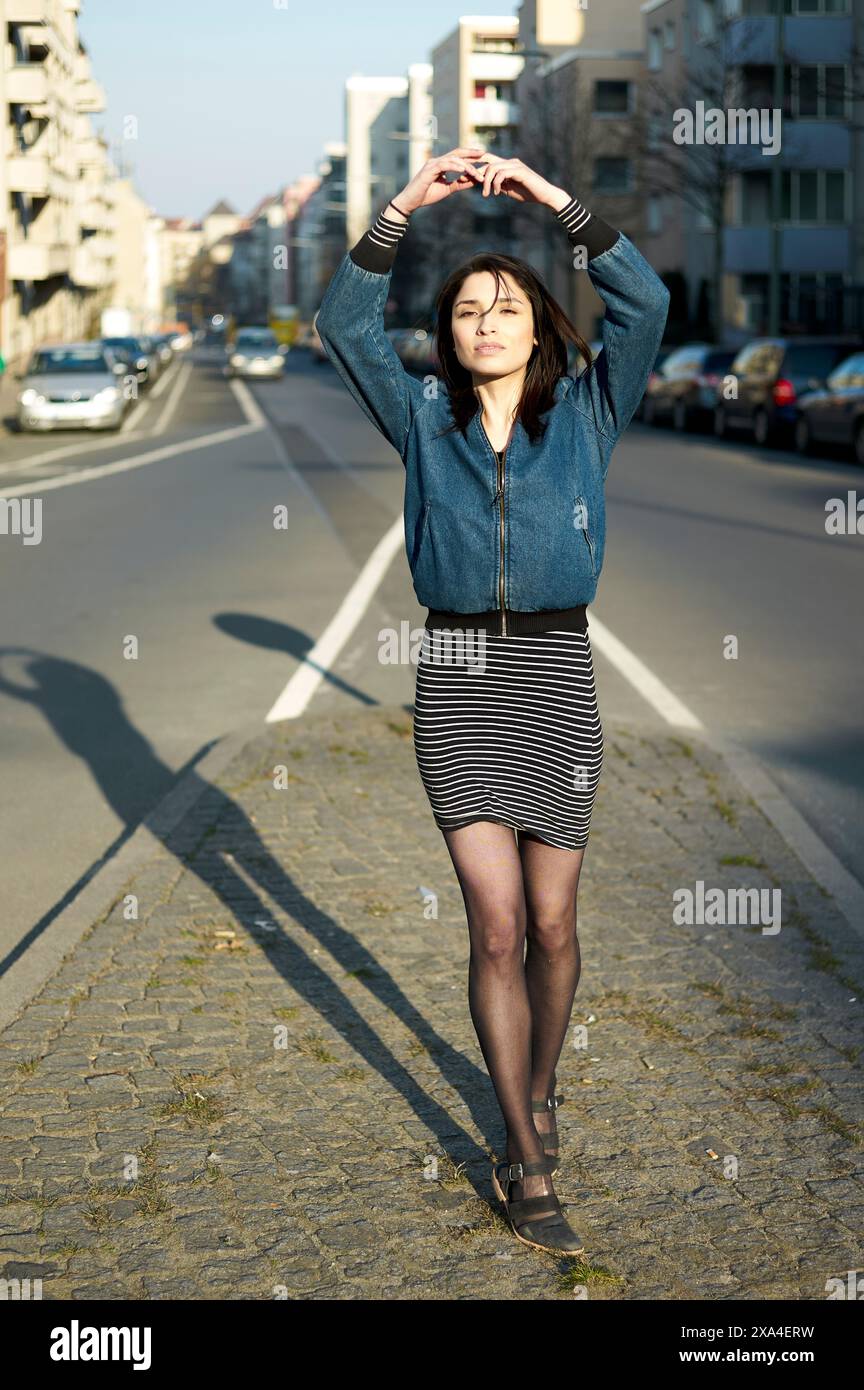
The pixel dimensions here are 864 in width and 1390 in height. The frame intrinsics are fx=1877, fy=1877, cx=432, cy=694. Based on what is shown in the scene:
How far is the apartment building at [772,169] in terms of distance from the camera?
50312 mm

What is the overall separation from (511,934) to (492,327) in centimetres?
119

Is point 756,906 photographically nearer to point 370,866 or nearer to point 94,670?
point 370,866

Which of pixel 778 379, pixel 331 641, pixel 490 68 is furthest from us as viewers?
pixel 490 68

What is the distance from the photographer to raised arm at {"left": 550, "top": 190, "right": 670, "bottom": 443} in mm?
3613

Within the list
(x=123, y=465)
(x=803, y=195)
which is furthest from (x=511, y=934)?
(x=803, y=195)

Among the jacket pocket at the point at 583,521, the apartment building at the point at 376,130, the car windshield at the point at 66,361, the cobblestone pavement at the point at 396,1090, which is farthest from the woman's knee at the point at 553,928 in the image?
the apartment building at the point at 376,130

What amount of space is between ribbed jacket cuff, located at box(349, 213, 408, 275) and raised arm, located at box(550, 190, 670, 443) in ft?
1.07

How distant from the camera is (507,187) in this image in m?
3.59

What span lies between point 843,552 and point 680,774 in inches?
347

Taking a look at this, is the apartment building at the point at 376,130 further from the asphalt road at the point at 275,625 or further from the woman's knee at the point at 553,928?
the woman's knee at the point at 553,928

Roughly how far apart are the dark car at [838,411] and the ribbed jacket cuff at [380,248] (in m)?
23.4

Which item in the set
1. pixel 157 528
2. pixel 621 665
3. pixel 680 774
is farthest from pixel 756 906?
pixel 157 528

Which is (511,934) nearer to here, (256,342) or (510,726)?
(510,726)

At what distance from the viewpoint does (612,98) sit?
7488 cm
